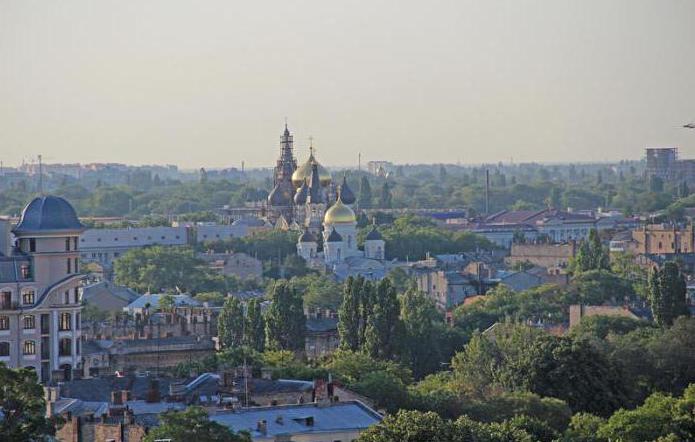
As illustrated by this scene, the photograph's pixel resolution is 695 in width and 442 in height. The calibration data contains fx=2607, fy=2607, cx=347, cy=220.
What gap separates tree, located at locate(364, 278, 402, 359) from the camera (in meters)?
78.2

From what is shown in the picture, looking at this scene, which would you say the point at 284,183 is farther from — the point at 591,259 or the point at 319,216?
the point at 591,259

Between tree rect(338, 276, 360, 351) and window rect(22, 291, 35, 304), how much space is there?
1449cm

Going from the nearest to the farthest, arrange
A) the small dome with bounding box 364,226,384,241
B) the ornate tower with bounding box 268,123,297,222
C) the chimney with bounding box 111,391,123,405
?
1. the chimney with bounding box 111,391,123,405
2. the small dome with bounding box 364,226,384,241
3. the ornate tower with bounding box 268,123,297,222

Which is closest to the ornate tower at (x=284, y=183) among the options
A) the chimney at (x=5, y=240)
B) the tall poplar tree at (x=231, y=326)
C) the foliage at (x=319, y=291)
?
the foliage at (x=319, y=291)

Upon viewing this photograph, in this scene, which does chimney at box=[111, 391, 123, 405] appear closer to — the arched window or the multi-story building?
the multi-story building

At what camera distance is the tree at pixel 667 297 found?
284ft

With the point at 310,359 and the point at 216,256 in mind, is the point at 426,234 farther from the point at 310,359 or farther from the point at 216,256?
the point at 310,359

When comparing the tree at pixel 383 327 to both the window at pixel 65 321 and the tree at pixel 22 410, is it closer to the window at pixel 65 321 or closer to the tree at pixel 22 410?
the window at pixel 65 321

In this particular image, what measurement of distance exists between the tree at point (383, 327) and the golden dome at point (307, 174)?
8856 cm

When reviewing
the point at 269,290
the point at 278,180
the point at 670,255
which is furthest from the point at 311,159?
the point at 269,290

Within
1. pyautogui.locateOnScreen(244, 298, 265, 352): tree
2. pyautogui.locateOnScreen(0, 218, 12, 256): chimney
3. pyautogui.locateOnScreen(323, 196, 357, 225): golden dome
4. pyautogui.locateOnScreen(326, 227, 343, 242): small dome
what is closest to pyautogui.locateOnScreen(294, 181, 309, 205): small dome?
pyautogui.locateOnScreen(323, 196, 357, 225): golden dome

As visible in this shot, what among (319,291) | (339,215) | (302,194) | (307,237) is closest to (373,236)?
(339,215)

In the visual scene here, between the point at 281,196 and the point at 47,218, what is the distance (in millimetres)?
109001

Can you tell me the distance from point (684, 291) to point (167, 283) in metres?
45.3
